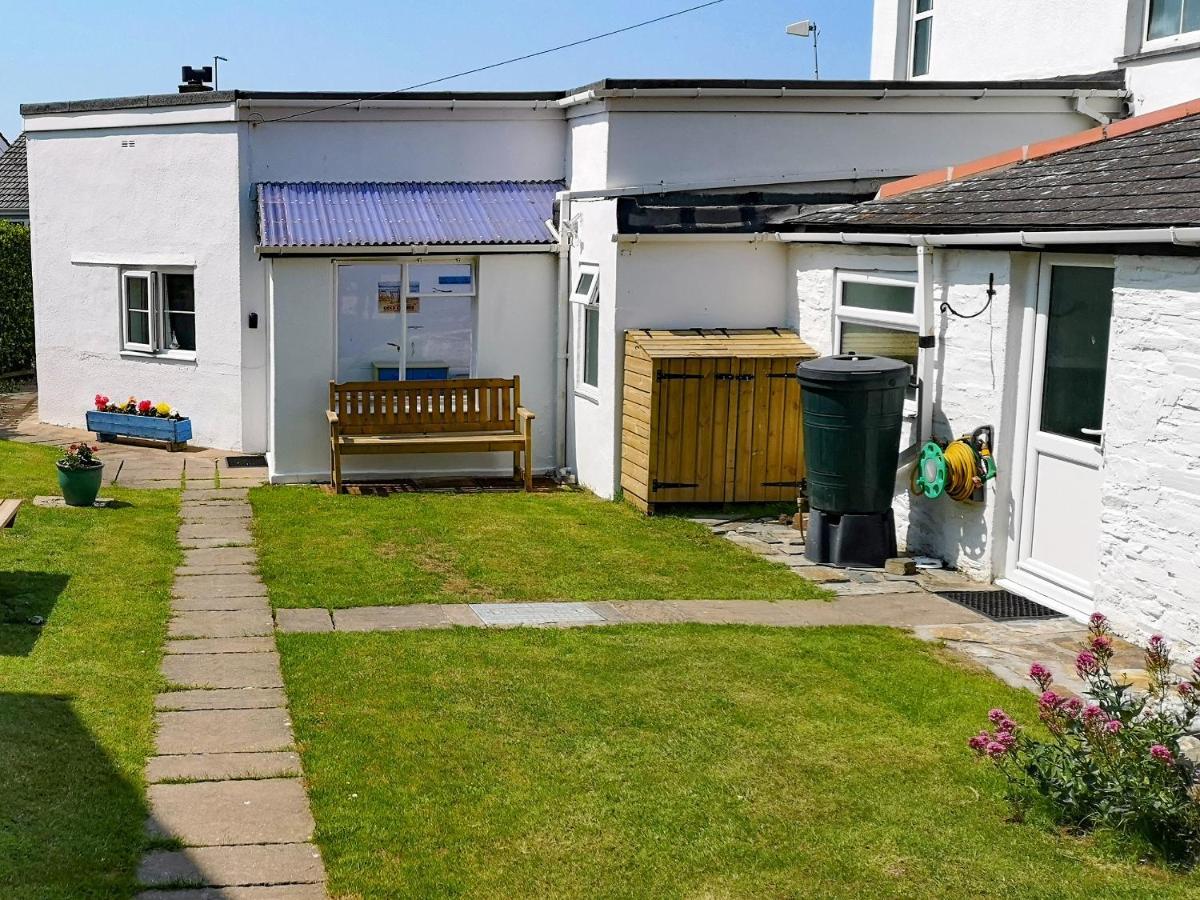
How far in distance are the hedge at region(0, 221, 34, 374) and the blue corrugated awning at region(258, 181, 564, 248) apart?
29.1 ft

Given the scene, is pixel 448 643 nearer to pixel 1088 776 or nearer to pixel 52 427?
pixel 1088 776

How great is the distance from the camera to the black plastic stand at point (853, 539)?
37.4ft

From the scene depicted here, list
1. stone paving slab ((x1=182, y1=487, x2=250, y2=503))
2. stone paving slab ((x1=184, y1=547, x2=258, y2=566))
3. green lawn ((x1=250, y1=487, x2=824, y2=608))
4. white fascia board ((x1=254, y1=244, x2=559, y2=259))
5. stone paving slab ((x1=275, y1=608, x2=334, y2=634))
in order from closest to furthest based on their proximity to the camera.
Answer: stone paving slab ((x1=275, y1=608, x2=334, y2=634)), green lawn ((x1=250, y1=487, x2=824, y2=608)), stone paving slab ((x1=184, y1=547, x2=258, y2=566)), stone paving slab ((x1=182, y1=487, x2=250, y2=503)), white fascia board ((x1=254, y1=244, x2=559, y2=259))

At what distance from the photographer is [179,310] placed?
59.5 ft

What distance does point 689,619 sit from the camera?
966 cm

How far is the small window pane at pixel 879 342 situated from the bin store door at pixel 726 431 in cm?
55

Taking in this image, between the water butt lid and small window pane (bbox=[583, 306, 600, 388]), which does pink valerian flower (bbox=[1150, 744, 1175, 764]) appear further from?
small window pane (bbox=[583, 306, 600, 388])

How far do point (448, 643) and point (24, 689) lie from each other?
252 centimetres

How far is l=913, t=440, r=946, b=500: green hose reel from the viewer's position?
10922mm

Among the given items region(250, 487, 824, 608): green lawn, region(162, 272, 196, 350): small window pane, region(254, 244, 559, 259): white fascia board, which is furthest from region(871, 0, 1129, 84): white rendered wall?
region(162, 272, 196, 350): small window pane

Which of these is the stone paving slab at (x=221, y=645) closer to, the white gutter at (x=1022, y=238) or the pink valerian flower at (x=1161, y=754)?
the pink valerian flower at (x=1161, y=754)

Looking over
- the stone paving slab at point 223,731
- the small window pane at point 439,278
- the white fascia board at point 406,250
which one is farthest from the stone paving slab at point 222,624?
the small window pane at point 439,278

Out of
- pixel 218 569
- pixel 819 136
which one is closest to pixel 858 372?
pixel 819 136

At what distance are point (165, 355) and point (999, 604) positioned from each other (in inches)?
465
